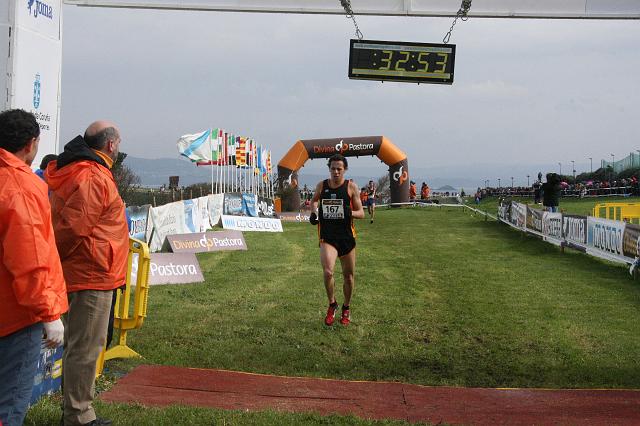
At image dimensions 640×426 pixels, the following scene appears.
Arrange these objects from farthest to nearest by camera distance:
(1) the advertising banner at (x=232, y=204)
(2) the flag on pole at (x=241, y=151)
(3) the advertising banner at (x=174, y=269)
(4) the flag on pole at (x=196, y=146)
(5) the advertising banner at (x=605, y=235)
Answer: (2) the flag on pole at (x=241, y=151)
(1) the advertising banner at (x=232, y=204)
(4) the flag on pole at (x=196, y=146)
(5) the advertising banner at (x=605, y=235)
(3) the advertising banner at (x=174, y=269)

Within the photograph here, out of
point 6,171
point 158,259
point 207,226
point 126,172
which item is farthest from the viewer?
point 126,172

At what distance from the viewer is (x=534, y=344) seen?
816 cm

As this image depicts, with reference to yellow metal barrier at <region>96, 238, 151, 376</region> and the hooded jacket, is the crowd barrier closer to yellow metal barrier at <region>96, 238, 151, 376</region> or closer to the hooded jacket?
yellow metal barrier at <region>96, 238, 151, 376</region>

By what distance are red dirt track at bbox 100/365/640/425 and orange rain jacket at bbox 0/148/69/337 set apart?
2402mm

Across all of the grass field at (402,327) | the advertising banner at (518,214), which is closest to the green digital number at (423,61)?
the grass field at (402,327)

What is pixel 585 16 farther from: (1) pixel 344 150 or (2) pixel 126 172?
(1) pixel 344 150

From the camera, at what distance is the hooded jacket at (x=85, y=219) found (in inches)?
176

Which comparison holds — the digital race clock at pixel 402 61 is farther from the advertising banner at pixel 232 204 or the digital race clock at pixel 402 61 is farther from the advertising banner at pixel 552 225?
the advertising banner at pixel 232 204

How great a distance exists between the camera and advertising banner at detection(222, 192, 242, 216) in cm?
2998

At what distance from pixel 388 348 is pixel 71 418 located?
13.6ft

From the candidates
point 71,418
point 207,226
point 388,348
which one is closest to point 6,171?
point 71,418

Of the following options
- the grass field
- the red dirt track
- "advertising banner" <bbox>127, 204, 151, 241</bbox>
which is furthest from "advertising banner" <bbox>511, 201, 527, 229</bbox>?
the red dirt track

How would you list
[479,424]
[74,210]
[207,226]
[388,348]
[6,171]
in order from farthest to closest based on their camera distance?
[207,226], [388,348], [479,424], [74,210], [6,171]

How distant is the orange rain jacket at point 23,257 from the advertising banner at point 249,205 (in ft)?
96.5
